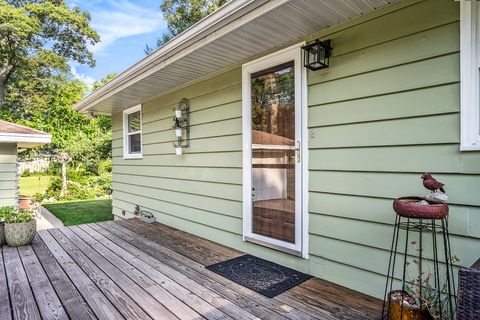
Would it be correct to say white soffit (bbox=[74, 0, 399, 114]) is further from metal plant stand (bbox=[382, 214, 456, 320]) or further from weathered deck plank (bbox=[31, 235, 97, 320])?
weathered deck plank (bbox=[31, 235, 97, 320])

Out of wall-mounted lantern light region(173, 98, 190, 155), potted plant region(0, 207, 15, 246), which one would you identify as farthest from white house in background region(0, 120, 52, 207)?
wall-mounted lantern light region(173, 98, 190, 155)

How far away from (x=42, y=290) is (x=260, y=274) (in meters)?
1.84

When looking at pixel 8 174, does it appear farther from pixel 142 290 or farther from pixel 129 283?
pixel 142 290

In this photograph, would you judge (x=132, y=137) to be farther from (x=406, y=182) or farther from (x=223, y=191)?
(x=406, y=182)

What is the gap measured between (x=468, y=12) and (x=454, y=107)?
563mm

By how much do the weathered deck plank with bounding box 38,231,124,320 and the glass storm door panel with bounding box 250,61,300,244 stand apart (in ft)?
5.25

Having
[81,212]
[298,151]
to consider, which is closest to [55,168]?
[81,212]

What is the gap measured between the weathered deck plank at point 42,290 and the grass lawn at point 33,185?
9.33 metres

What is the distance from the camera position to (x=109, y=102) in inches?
217

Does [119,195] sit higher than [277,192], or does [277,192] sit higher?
[277,192]

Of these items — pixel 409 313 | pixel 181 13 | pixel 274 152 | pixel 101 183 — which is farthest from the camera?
pixel 181 13

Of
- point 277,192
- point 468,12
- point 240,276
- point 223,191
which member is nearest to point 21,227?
point 223,191

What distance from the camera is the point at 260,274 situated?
2711 millimetres

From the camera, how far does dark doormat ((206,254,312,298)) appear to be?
2.44m
